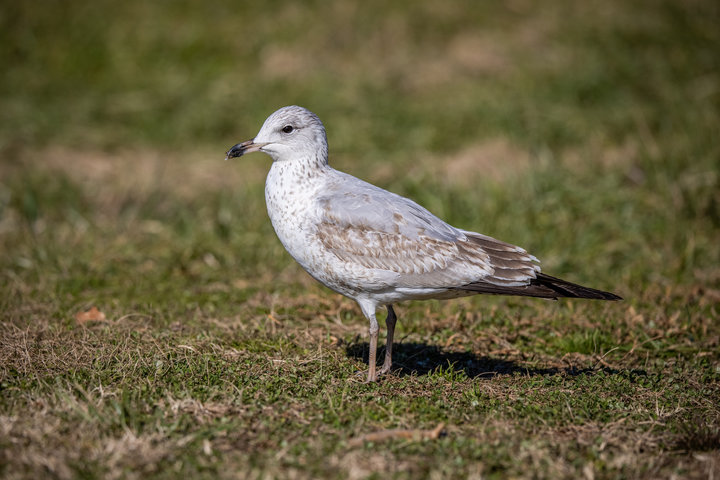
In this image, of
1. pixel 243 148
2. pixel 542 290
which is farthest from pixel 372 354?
pixel 243 148

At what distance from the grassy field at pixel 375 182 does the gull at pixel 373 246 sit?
597 millimetres

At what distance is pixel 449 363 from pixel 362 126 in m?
5.73

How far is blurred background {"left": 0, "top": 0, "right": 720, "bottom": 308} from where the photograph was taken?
7.37 metres

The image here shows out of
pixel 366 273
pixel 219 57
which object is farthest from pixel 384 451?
pixel 219 57

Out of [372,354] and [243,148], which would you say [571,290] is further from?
[243,148]

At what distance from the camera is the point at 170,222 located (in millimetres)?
7996

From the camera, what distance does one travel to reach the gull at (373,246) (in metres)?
4.51

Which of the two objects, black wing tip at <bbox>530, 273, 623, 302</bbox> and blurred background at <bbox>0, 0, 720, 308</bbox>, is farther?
blurred background at <bbox>0, 0, 720, 308</bbox>

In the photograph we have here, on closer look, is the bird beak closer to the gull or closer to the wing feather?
the gull

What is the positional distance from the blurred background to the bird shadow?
179 centimetres

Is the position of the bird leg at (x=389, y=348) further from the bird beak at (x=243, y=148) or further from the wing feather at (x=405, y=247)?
the bird beak at (x=243, y=148)

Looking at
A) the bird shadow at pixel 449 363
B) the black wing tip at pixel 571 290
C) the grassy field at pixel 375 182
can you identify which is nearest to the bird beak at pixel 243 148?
the grassy field at pixel 375 182

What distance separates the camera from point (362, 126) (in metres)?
10.2

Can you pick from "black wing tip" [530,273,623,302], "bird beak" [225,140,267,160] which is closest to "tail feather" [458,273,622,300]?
"black wing tip" [530,273,623,302]
